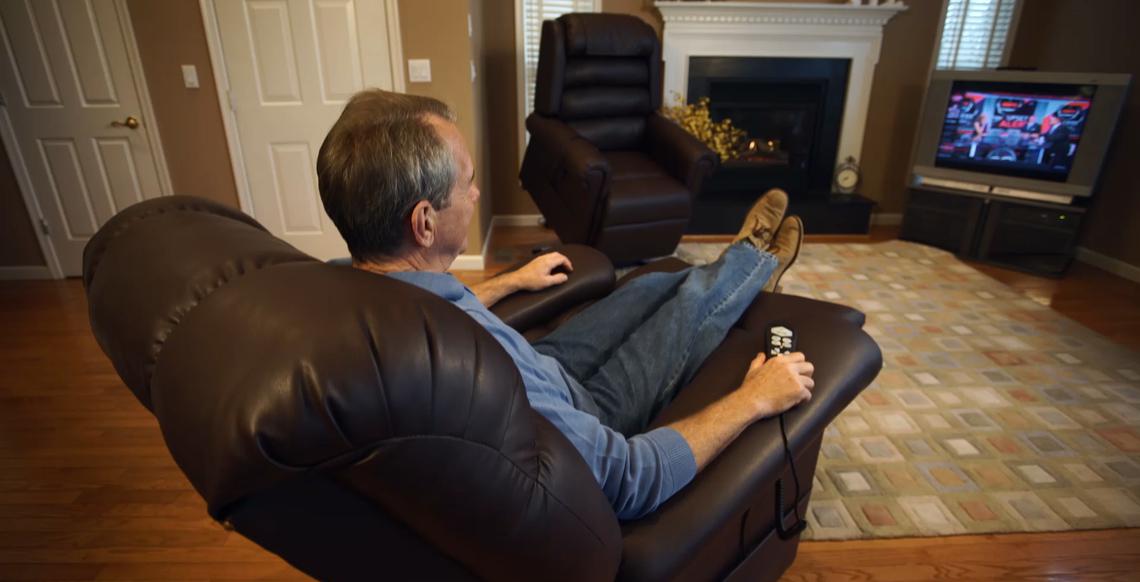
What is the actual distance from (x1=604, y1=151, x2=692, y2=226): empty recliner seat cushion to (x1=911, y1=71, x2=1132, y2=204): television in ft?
5.60

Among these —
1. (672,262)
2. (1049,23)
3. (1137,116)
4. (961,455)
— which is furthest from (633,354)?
(1049,23)

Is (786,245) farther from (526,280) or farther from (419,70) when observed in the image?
(419,70)

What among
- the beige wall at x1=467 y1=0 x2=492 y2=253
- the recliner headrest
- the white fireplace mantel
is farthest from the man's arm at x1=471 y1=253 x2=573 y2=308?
the white fireplace mantel

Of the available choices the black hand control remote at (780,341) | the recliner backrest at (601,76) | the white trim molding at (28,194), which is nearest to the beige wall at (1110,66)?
the recliner backrest at (601,76)

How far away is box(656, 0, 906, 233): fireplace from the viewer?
3646mm

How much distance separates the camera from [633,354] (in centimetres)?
128

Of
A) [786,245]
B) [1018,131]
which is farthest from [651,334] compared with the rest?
[1018,131]

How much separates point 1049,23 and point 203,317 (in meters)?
4.93

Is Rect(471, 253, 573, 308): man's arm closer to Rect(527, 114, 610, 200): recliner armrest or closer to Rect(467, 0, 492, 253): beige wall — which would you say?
Rect(527, 114, 610, 200): recliner armrest

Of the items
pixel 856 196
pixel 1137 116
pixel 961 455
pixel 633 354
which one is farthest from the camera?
pixel 856 196

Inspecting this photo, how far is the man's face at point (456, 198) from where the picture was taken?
0.84 metres

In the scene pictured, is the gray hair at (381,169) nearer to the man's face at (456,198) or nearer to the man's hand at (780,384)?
the man's face at (456,198)

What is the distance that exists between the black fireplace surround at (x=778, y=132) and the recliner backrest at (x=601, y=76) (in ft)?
1.85

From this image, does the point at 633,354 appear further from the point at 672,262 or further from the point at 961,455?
the point at 961,455
